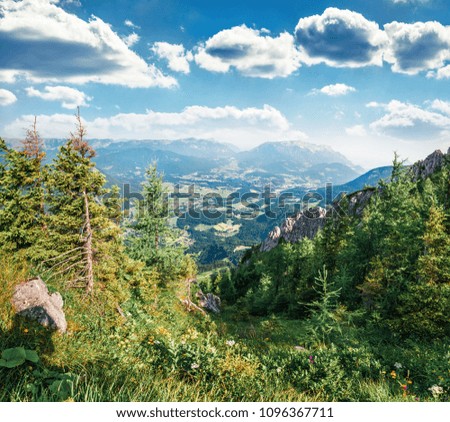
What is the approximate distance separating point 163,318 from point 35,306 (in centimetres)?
1016

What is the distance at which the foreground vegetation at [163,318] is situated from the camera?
15.8 feet

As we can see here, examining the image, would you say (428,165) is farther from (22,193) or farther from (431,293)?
(22,193)

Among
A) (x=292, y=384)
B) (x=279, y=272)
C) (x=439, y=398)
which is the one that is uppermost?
(x=439, y=398)

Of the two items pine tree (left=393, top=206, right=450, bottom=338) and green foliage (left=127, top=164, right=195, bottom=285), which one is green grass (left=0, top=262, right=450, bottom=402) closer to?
pine tree (left=393, top=206, right=450, bottom=338)

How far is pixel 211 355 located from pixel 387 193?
112 ft

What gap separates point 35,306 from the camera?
5840 millimetres

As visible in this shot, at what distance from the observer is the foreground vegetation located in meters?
4.82

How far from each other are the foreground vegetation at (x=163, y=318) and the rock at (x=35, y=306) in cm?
20

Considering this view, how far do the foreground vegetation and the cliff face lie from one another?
5517cm

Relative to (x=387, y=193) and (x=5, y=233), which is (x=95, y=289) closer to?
(x=5, y=233)

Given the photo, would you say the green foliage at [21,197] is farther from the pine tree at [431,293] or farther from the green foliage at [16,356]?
the pine tree at [431,293]

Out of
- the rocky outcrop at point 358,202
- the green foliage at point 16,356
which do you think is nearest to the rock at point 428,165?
the rocky outcrop at point 358,202
